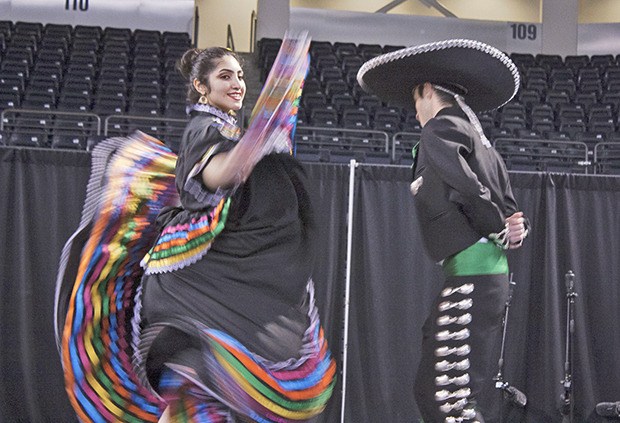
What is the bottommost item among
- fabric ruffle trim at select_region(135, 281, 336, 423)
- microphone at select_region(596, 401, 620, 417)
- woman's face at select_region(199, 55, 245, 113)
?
microphone at select_region(596, 401, 620, 417)

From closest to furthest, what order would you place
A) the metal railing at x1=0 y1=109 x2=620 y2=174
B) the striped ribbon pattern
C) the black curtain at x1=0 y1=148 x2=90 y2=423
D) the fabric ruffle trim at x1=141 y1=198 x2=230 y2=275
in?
the fabric ruffle trim at x1=141 y1=198 x2=230 y2=275
the striped ribbon pattern
the black curtain at x1=0 y1=148 x2=90 y2=423
the metal railing at x1=0 y1=109 x2=620 y2=174

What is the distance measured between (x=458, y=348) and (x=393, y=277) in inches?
127

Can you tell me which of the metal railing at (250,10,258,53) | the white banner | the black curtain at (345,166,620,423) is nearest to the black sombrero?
the black curtain at (345,166,620,423)

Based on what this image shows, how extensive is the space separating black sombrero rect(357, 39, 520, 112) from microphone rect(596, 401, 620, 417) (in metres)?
3.13

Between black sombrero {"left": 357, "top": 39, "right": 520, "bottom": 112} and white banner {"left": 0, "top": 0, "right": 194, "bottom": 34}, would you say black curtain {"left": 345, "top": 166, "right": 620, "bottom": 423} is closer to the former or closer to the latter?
black sombrero {"left": 357, "top": 39, "right": 520, "bottom": 112}

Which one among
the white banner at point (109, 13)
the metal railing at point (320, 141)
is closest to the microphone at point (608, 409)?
the metal railing at point (320, 141)

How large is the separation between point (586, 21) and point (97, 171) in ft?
48.7

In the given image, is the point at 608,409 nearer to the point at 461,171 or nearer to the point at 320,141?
the point at 461,171

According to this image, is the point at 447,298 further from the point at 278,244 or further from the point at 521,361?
the point at 521,361

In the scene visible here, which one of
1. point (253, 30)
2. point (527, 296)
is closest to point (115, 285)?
point (527, 296)

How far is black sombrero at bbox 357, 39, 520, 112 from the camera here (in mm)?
3115

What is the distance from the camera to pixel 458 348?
294 cm

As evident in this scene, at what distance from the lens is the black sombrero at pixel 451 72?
123 inches

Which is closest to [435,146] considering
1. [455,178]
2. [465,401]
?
[455,178]
